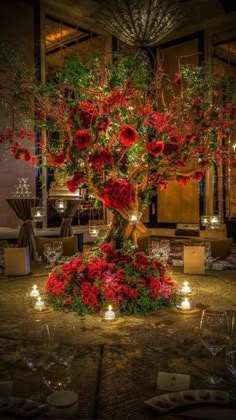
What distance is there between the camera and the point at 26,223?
19.4 ft

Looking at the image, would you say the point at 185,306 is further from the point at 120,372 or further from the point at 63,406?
the point at 63,406

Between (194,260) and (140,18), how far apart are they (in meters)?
1.83

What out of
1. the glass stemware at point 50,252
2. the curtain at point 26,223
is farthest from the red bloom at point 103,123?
the curtain at point 26,223

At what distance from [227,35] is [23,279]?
9.11 m

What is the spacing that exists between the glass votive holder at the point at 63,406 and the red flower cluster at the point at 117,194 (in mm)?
1450

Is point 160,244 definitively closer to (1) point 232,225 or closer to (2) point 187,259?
(2) point 187,259

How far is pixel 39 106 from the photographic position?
2.68 metres

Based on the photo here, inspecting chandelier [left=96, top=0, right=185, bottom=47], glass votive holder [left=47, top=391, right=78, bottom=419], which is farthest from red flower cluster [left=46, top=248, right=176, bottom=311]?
chandelier [left=96, top=0, right=185, bottom=47]

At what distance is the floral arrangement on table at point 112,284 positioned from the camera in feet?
7.86

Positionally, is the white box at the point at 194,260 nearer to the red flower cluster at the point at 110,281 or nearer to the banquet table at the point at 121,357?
the red flower cluster at the point at 110,281

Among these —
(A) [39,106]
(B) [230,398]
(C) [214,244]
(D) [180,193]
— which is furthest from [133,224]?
(D) [180,193]

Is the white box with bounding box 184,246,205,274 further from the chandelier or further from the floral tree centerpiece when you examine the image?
the chandelier

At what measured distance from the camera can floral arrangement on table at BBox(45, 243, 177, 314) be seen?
7.86 feet

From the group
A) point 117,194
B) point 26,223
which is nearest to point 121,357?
point 117,194
